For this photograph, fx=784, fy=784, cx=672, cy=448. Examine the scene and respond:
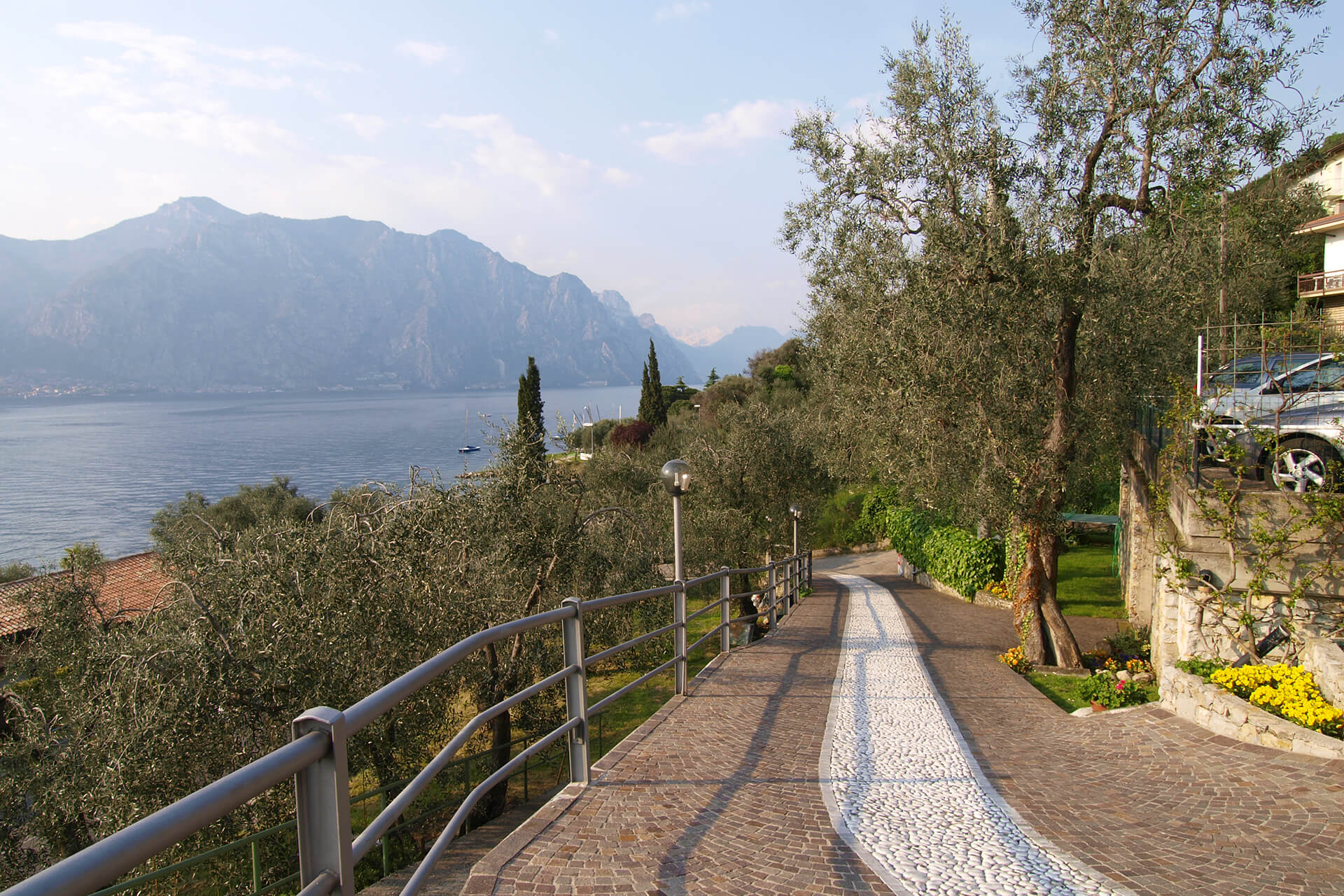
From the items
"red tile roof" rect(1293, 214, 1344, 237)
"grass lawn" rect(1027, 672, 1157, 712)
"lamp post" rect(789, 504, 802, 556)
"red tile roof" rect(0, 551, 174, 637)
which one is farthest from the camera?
"red tile roof" rect(1293, 214, 1344, 237)

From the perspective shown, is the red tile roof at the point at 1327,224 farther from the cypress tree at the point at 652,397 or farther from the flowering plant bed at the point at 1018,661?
the cypress tree at the point at 652,397

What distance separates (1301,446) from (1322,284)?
2608 centimetres

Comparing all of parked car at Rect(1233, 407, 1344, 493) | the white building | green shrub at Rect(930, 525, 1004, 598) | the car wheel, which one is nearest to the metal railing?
parked car at Rect(1233, 407, 1344, 493)

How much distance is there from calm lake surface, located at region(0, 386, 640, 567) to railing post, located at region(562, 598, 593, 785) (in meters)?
7.83

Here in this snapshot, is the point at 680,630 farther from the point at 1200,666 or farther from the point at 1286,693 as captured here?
the point at 1200,666

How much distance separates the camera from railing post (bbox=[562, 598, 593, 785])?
169 inches

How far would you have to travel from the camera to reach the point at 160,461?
116m

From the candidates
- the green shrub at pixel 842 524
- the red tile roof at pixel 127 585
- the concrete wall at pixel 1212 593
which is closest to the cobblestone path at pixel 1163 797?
the concrete wall at pixel 1212 593

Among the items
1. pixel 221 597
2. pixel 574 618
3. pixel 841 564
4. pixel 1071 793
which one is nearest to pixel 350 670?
pixel 221 597

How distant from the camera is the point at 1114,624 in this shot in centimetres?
1612

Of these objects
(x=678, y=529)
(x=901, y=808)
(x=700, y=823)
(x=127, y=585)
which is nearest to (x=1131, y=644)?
(x=678, y=529)

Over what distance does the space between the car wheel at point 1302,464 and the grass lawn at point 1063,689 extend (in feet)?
10.1

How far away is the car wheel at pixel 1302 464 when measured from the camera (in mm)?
9594

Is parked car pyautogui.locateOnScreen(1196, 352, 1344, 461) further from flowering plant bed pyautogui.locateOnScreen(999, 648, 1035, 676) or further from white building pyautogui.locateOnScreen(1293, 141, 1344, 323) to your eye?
white building pyautogui.locateOnScreen(1293, 141, 1344, 323)
